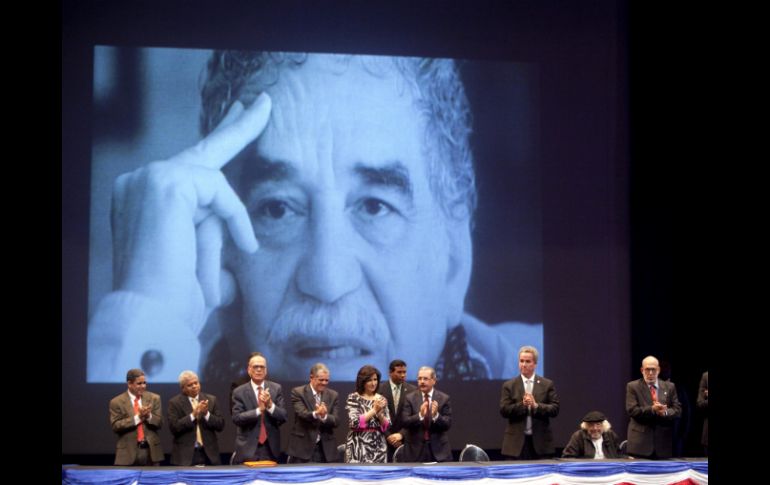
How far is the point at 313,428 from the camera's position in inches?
248

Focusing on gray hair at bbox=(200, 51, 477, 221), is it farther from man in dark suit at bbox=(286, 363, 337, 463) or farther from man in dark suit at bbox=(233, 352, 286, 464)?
man in dark suit at bbox=(233, 352, 286, 464)

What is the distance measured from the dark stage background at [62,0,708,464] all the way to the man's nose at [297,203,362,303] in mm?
1122

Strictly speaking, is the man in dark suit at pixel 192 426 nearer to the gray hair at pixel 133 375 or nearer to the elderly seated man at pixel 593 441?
the gray hair at pixel 133 375

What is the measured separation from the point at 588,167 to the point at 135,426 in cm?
455

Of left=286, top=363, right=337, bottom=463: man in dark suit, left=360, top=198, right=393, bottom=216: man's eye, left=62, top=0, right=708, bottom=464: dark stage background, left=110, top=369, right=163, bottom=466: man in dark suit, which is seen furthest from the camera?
left=62, top=0, right=708, bottom=464: dark stage background

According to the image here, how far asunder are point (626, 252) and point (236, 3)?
4.03 m

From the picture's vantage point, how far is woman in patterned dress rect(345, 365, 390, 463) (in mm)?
5809

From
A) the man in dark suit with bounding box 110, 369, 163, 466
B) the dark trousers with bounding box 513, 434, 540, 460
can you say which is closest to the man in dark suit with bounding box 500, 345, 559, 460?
the dark trousers with bounding box 513, 434, 540, 460

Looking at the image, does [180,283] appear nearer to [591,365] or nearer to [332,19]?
[332,19]

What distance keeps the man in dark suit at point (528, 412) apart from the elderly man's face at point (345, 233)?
185cm

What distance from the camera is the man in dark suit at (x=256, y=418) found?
614 centimetres

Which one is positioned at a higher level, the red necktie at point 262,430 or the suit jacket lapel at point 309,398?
the suit jacket lapel at point 309,398

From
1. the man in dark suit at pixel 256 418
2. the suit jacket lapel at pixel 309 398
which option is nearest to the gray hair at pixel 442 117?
the suit jacket lapel at pixel 309 398
